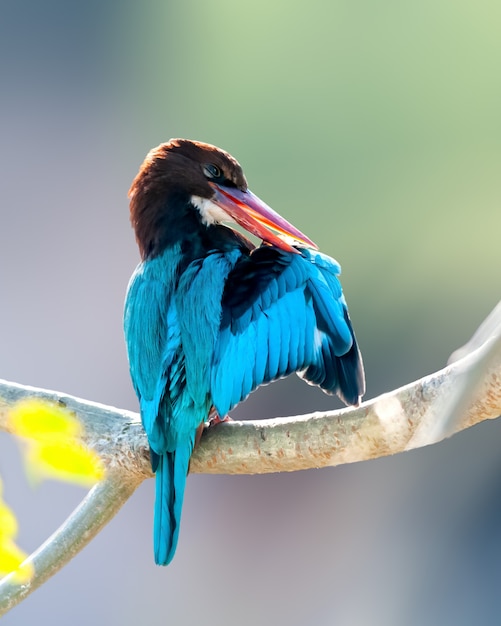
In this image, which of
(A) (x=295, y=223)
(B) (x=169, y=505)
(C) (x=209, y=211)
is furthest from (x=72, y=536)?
(A) (x=295, y=223)

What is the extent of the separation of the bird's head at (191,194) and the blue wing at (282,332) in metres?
0.13

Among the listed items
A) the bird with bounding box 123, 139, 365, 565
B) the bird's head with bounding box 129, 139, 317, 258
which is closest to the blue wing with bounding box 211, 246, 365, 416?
the bird with bounding box 123, 139, 365, 565

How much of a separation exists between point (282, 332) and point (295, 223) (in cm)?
132

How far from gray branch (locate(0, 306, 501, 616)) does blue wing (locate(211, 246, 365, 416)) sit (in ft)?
0.23

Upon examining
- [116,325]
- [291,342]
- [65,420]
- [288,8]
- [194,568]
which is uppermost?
[288,8]

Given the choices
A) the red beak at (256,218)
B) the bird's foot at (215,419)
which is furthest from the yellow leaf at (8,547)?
the red beak at (256,218)

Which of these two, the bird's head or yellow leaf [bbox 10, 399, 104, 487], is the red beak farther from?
yellow leaf [bbox 10, 399, 104, 487]

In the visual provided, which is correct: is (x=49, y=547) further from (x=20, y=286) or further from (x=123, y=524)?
(x=20, y=286)

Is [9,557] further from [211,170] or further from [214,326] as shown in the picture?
[211,170]

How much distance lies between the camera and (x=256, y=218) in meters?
1.37

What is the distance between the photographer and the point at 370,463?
2479 millimetres

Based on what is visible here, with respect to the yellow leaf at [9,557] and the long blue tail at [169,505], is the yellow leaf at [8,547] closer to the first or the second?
the yellow leaf at [9,557]

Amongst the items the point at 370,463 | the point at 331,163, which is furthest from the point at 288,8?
the point at 370,463

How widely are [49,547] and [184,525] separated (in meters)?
1.23
